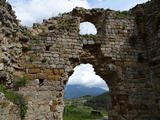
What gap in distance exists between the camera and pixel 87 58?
21.9 ft

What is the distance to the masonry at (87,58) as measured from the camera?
552 cm

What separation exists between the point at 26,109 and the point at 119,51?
4.69 meters

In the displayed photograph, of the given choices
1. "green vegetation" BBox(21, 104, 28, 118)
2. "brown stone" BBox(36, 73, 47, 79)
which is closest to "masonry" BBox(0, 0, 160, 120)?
"brown stone" BBox(36, 73, 47, 79)

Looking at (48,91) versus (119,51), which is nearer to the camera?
(48,91)

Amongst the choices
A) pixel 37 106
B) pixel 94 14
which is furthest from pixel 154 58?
pixel 37 106

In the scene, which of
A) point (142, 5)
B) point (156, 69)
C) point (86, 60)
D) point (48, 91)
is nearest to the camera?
point (48, 91)

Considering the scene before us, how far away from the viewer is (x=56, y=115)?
5.55 metres

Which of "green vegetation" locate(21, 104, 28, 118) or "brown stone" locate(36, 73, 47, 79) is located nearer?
"green vegetation" locate(21, 104, 28, 118)

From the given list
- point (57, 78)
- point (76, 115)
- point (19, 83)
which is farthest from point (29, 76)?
point (76, 115)

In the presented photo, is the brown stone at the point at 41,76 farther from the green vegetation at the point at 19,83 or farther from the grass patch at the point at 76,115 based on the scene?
the grass patch at the point at 76,115

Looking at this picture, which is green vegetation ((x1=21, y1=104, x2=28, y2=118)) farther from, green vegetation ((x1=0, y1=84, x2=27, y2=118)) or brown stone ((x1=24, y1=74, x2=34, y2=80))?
brown stone ((x1=24, y1=74, x2=34, y2=80))

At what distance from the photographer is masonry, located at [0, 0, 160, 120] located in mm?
5520

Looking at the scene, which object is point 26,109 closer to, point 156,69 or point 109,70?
point 109,70

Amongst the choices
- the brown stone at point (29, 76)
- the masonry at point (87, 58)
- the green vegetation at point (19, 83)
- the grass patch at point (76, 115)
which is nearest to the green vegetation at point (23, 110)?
the masonry at point (87, 58)
